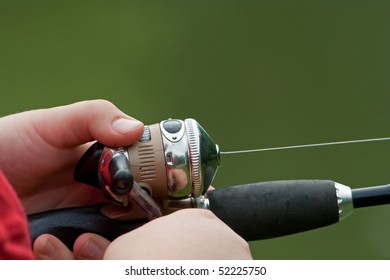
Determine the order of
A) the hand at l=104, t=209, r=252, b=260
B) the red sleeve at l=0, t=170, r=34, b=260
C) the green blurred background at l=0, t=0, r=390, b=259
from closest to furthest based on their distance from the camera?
the red sleeve at l=0, t=170, r=34, b=260, the hand at l=104, t=209, r=252, b=260, the green blurred background at l=0, t=0, r=390, b=259

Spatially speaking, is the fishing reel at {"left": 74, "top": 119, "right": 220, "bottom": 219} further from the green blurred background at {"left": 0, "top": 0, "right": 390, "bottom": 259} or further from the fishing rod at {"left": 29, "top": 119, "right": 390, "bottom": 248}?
the green blurred background at {"left": 0, "top": 0, "right": 390, "bottom": 259}

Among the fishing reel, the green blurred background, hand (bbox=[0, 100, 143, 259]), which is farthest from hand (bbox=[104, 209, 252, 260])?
the green blurred background

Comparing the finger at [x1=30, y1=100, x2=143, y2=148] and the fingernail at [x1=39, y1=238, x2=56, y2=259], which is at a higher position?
the finger at [x1=30, y1=100, x2=143, y2=148]

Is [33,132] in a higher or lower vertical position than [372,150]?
higher

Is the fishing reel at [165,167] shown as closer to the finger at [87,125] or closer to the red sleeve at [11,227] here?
the finger at [87,125]

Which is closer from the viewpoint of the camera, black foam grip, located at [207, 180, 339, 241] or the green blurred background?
black foam grip, located at [207, 180, 339, 241]
